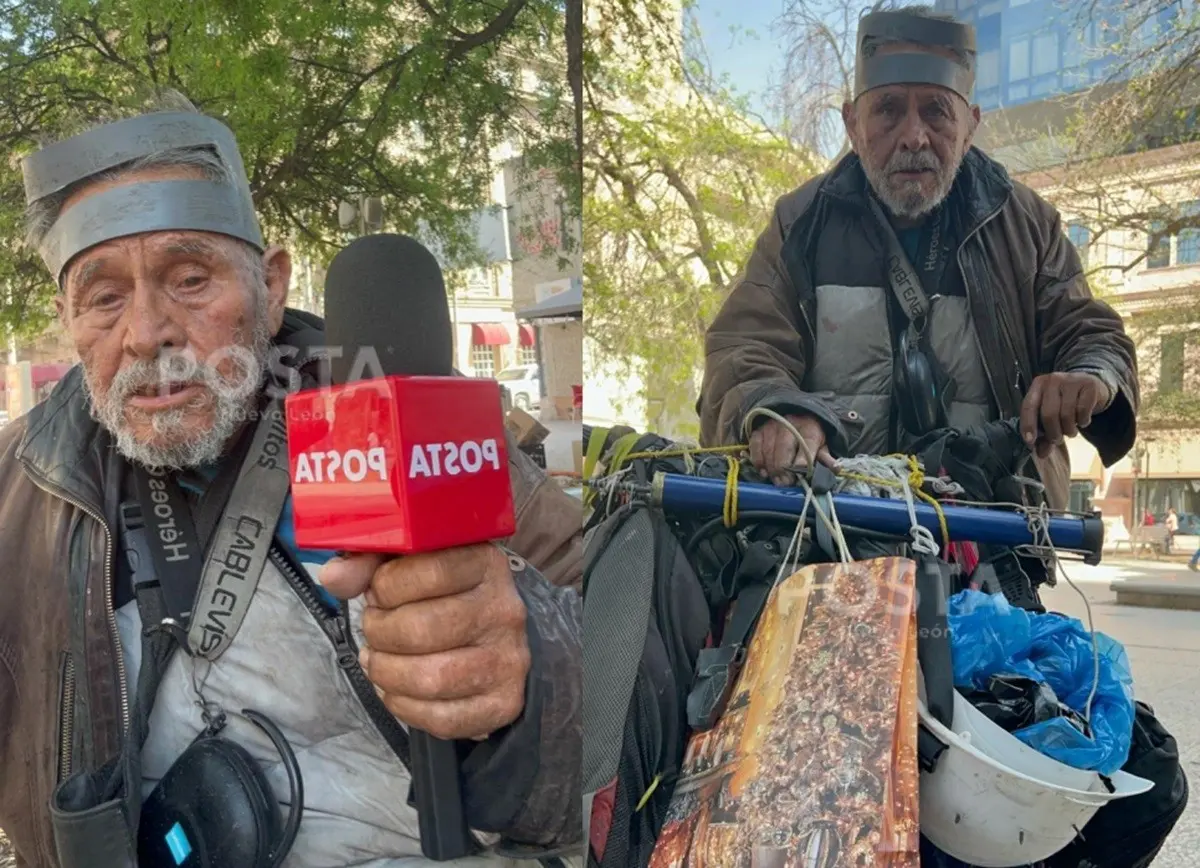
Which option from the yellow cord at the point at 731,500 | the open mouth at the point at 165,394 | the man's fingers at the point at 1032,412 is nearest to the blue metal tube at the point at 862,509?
the yellow cord at the point at 731,500

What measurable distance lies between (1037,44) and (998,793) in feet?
3.25

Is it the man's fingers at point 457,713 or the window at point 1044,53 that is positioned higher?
the window at point 1044,53

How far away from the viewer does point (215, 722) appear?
0.81m

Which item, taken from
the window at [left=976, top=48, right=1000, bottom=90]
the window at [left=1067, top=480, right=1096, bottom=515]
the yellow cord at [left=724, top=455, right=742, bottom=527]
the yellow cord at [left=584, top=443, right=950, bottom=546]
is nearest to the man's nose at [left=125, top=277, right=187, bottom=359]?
the yellow cord at [left=584, top=443, right=950, bottom=546]

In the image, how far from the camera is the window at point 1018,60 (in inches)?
53.2

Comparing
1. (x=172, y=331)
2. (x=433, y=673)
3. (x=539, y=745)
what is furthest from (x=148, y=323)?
(x=539, y=745)

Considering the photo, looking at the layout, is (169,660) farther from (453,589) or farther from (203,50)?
(203,50)

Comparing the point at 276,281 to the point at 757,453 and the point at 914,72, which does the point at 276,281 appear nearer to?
the point at 757,453

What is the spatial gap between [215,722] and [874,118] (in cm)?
107

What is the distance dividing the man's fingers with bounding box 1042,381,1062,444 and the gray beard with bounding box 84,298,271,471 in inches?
41.4

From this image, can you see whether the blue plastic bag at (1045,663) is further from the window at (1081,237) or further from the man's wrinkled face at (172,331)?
the man's wrinkled face at (172,331)

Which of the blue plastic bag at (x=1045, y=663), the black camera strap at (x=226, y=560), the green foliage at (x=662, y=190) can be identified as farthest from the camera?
the blue plastic bag at (x=1045, y=663)

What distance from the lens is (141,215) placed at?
71 centimetres

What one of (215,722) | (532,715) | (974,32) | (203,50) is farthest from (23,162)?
(974,32)
